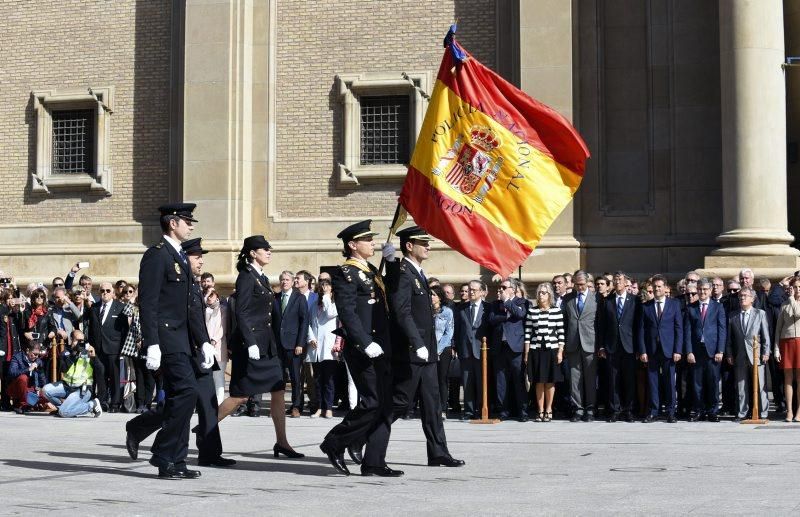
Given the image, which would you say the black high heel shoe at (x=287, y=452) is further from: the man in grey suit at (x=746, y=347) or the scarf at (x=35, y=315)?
the scarf at (x=35, y=315)

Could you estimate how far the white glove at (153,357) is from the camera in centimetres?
1052

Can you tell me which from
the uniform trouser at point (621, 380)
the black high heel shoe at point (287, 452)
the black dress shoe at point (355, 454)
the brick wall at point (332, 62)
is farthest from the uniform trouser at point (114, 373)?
the black dress shoe at point (355, 454)

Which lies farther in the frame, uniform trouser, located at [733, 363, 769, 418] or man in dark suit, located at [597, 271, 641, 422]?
man in dark suit, located at [597, 271, 641, 422]

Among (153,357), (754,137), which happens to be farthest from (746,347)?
(153,357)

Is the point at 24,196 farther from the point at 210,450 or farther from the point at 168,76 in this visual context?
the point at 210,450

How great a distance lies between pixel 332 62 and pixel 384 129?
151cm

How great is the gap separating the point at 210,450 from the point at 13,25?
17.1 m

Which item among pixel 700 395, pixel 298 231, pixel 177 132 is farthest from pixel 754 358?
pixel 177 132

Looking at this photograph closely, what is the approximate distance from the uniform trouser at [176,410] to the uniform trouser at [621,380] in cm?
789

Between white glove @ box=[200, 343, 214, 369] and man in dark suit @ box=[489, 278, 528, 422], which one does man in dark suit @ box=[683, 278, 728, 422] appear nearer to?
man in dark suit @ box=[489, 278, 528, 422]

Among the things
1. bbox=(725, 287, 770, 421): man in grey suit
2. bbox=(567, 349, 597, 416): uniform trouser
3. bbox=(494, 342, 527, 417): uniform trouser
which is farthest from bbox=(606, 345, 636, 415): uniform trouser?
bbox=(725, 287, 770, 421): man in grey suit

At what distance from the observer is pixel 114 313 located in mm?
19266

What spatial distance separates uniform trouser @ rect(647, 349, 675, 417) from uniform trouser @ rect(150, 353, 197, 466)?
7915 millimetres

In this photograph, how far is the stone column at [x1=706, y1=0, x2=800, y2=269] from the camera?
20922 millimetres
